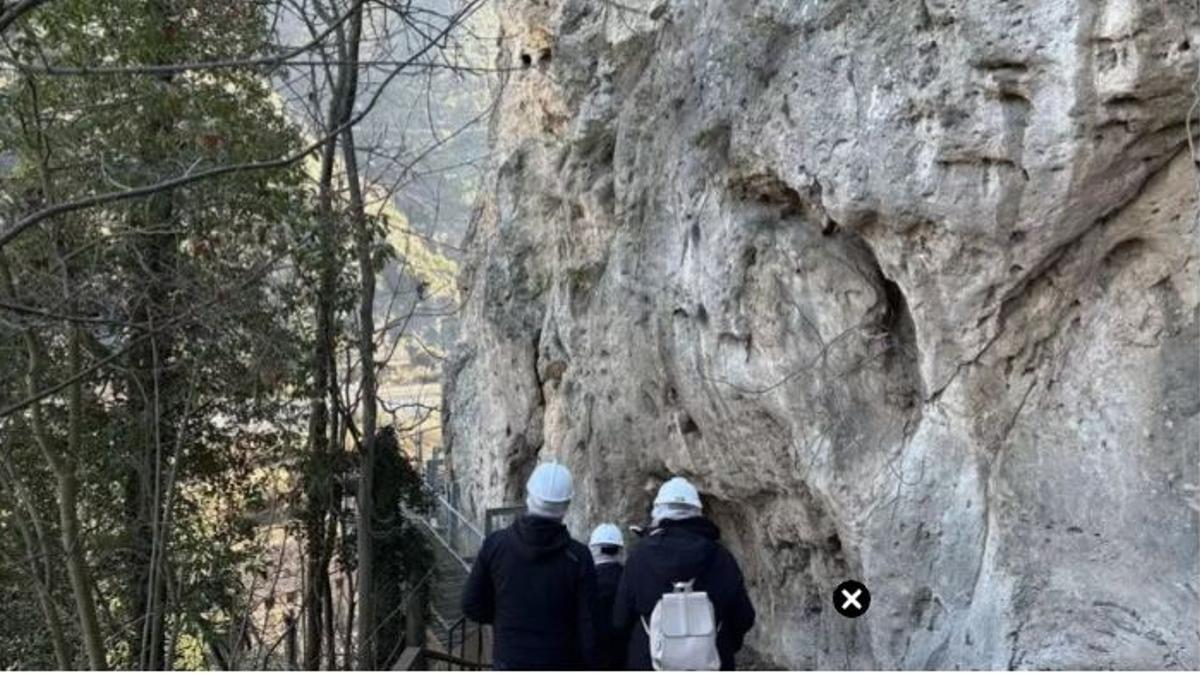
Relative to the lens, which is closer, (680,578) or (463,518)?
(680,578)

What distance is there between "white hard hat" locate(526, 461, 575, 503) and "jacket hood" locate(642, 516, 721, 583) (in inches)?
15.8

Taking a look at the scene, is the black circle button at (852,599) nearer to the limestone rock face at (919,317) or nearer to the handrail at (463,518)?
the limestone rock face at (919,317)

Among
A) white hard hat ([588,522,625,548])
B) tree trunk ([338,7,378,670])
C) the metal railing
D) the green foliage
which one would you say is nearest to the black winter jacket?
white hard hat ([588,522,625,548])

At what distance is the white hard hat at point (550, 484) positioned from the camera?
434 cm

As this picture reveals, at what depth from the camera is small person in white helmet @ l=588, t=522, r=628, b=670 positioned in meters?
4.60

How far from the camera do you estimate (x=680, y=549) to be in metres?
4.35

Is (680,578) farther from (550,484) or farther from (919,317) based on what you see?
(919,317)

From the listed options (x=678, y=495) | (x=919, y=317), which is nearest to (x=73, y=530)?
(x=678, y=495)

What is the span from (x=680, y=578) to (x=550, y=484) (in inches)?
25.1

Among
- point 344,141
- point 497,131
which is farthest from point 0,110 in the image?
point 497,131

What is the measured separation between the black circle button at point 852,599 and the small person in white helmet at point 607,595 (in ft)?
7.22

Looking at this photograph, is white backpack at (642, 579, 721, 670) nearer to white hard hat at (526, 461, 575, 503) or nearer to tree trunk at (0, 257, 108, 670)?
white hard hat at (526, 461, 575, 503)

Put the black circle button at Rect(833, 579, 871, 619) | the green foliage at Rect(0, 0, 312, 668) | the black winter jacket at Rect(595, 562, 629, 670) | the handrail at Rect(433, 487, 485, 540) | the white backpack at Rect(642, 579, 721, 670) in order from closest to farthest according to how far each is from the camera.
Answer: the white backpack at Rect(642, 579, 721, 670), the black winter jacket at Rect(595, 562, 629, 670), the black circle button at Rect(833, 579, 871, 619), the green foliage at Rect(0, 0, 312, 668), the handrail at Rect(433, 487, 485, 540)

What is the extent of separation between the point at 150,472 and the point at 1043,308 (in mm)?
7854
